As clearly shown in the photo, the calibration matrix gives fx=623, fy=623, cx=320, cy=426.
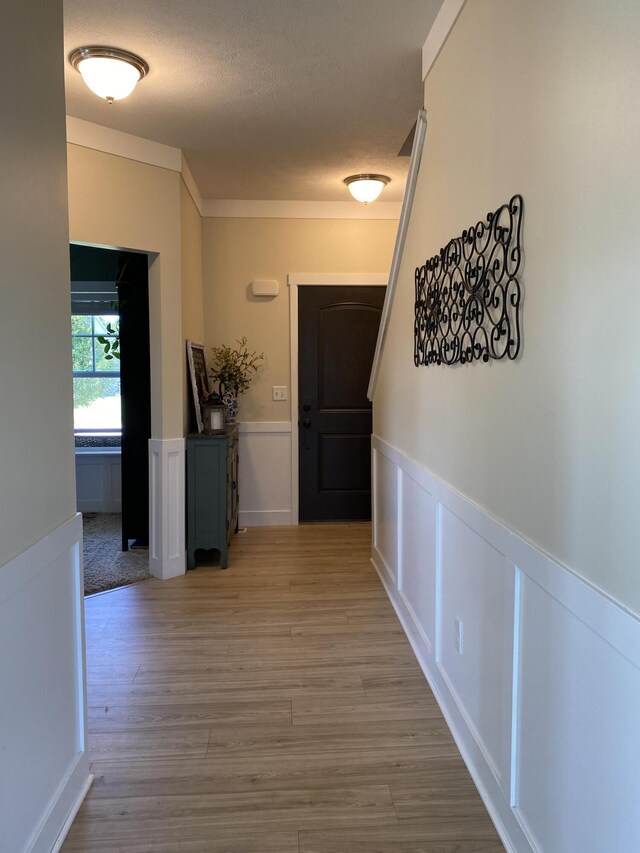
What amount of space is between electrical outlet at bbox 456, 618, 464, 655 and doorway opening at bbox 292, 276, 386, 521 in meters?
3.17

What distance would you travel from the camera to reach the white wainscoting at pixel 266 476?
526cm

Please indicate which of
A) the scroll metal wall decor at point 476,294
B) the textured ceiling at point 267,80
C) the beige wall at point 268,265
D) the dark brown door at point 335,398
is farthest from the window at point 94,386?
the scroll metal wall decor at point 476,294

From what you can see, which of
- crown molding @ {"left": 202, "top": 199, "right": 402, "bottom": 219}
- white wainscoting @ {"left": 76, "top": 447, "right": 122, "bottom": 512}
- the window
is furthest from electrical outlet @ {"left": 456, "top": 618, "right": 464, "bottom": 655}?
the window

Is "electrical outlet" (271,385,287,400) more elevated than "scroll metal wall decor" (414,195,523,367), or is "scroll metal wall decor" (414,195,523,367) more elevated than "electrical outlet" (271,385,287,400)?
"scroll metal wall decor" (414,195,523,367)

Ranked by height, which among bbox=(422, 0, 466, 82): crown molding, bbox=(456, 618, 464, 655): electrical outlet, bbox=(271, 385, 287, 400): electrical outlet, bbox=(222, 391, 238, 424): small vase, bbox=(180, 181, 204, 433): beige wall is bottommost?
bbox=(456, 618, 464, 655): electrical outlet

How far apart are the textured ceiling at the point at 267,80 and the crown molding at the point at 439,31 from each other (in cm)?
4

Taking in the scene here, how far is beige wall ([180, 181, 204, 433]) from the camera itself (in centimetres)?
412

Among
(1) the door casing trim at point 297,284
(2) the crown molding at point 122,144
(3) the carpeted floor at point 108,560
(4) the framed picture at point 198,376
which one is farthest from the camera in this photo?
(1) the door casing trim at point 297,284

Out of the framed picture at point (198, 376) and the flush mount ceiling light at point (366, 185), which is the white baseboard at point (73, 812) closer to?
the framed picture at point (198, 376)

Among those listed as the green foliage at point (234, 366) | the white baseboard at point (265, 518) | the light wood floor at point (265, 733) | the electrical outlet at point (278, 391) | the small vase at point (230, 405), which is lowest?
the light wood floor at point (265, 733)

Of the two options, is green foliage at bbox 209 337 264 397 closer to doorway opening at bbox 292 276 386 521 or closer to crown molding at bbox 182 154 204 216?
doorway opening at bbox 292 276 386 521

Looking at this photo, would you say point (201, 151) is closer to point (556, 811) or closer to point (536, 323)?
point (536, 323)

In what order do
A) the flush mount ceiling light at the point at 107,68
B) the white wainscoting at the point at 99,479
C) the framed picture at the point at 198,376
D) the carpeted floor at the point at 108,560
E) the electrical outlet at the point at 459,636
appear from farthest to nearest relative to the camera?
1. the white wainscoting at the point at 99,479
2. the framed picture at the point at 198,376
3. the carpeted floor at the point at 108,560
4. the flush mount ceiling light at the point at 107,68
5. the electrical outlet at the point at 459,636

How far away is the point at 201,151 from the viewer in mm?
3885
